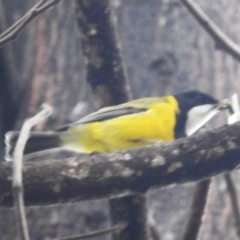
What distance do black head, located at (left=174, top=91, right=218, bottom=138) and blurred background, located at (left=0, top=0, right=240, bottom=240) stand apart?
0.10 ft

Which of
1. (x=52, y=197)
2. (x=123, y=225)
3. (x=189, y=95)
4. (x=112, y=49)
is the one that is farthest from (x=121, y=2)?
(x=52, y=197)

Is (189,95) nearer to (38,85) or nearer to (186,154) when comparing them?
(38,85)

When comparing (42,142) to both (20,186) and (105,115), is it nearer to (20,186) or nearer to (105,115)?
(105,115)

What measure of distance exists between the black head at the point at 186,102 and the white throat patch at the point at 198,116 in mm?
10

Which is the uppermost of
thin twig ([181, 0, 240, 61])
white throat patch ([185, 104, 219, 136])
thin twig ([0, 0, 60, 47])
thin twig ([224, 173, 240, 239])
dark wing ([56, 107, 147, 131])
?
thin twig ([0, 0, 60, 47])

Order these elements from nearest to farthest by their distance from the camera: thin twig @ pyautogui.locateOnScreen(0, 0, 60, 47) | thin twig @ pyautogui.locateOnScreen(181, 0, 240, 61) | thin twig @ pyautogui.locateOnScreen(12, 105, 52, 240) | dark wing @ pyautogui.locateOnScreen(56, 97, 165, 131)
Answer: thin twig @ pyautogui.locateOnScreen(12, 105, 52, 240)
thin twig @ pyautogui.locateOnScreen(0, 0, 60, 47)
thin twig @ pyautogui.locateOnScreen(181, 0, 240, 61)
dark wing @ pyautogui.locateOnScreen(56, 97, 165, 131)

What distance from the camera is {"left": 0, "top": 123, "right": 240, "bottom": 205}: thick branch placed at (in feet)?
3.13

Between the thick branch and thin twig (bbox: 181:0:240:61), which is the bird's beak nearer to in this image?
thin twig (bbox: 181:0:240:61)

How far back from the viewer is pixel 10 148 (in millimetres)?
1304

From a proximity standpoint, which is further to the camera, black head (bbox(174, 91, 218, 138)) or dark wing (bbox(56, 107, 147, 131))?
black head (bbox(174, 91, 218, 138))

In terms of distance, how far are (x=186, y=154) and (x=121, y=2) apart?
2.46ft

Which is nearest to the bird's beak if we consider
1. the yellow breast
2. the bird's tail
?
the yellow breast

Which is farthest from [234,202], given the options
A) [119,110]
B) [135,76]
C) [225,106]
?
[135,76]

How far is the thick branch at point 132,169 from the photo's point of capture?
95 centimetres
